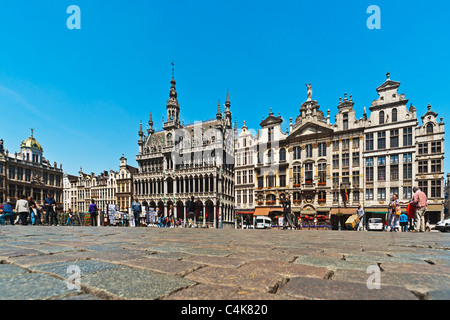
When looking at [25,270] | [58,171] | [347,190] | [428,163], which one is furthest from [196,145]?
[25,270]

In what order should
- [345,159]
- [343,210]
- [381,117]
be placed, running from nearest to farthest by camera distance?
[381,117] → [343,210] → [345,159]

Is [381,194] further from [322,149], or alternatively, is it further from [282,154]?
[282,154]

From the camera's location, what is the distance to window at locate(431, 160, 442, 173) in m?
28.0

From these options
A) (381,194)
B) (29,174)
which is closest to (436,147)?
(381,194)

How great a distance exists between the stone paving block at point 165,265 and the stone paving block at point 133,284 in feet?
0.53

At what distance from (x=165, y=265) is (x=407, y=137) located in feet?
112

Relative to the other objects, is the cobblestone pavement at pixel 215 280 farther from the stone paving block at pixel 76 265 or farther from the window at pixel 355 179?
the window at pixel 355 179

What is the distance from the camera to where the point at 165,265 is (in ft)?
8.78

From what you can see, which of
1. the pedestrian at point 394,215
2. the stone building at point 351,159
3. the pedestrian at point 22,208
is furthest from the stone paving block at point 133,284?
the stone building at point 351,159

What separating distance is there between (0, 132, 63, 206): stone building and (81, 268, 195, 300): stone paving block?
223ft

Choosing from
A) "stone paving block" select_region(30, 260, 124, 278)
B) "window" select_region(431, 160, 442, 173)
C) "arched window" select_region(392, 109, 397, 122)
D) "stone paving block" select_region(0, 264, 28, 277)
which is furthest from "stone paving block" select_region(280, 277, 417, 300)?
"arched window" select_region(392, 109, 397, 122)

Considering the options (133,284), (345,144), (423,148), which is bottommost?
(133,284)

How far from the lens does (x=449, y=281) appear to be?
2.08 m
